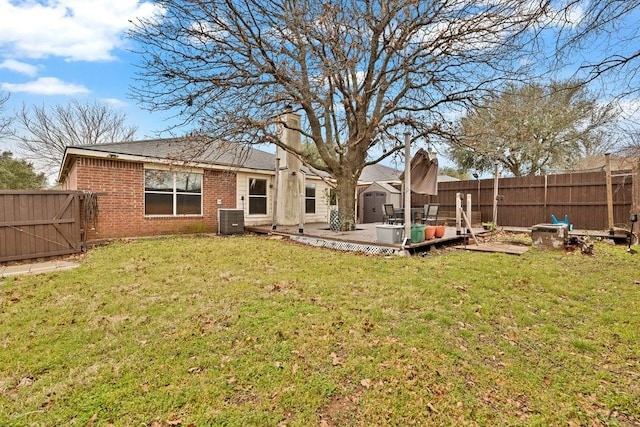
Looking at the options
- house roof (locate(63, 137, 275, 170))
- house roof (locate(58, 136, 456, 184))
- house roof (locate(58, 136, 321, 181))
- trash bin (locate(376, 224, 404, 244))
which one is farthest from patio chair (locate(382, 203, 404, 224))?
house roof (locate(63, 137, 275, 170))

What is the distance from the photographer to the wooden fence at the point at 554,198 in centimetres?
1062

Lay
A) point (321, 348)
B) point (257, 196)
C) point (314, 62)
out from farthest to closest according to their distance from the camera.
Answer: point (257, 196), point (314, 62), point (321, 348)

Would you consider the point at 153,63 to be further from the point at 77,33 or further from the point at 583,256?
the point at 583,256

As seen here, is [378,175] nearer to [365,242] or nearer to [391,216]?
[391,216]

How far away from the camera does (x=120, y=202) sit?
948 centimetres

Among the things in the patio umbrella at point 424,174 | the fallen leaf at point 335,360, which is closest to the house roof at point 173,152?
the patio umbrella at point 424,174

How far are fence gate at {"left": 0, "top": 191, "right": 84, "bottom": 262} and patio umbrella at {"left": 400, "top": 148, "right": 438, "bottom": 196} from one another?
29.0 ft

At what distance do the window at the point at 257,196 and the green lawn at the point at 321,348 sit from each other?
710cm

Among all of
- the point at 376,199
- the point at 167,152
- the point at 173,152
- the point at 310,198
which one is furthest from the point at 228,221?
the point at 376,199

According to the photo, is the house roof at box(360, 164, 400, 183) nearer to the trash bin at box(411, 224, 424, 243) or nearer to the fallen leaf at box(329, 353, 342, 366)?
the trash bin at box(411, 224, 424, 243)

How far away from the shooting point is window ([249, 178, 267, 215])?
12625mm

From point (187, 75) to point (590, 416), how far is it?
10.8 m

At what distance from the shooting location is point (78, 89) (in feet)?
78.1

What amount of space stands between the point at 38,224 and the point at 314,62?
821cm
